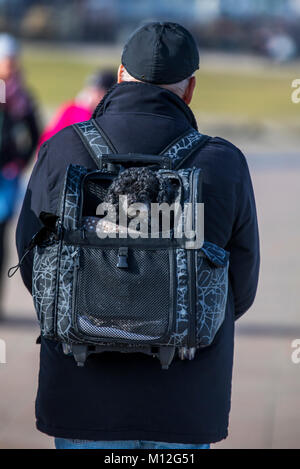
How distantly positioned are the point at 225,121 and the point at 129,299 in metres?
16.6

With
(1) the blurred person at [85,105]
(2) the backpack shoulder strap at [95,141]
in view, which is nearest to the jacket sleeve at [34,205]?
(2) the backpack shoulder strap at [95,141]

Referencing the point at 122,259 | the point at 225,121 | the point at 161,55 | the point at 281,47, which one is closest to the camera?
the point at 122,259

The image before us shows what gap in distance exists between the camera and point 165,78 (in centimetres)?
235

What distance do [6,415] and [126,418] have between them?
7.14 feet

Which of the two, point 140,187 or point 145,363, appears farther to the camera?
point 145,363

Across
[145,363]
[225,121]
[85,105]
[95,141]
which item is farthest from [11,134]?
[225,121]

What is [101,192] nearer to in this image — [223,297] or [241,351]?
[223,297]

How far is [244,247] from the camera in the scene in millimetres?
2359

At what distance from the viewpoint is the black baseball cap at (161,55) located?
2336 millimetres

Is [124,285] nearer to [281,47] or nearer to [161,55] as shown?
[161,55]

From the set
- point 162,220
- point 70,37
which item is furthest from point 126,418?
point 70,37

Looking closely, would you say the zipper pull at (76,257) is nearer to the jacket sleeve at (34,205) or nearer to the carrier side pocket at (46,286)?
the carrier side pocket at (46,286)

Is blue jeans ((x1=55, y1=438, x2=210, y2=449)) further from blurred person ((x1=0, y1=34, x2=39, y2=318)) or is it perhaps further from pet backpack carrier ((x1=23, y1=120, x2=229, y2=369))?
blurred person ((x1=0, y1=34, x2=39, y2=318))

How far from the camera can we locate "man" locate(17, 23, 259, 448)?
7.26 ft
